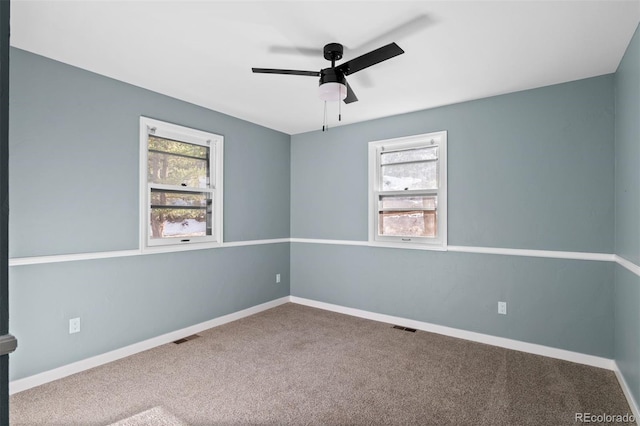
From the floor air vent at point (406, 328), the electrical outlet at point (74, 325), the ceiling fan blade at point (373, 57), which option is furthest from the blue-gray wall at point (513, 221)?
the electrical outlet at point (74, 325)

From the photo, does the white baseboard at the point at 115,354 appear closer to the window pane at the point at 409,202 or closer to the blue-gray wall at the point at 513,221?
the blue-gray wall at the point at 513,221

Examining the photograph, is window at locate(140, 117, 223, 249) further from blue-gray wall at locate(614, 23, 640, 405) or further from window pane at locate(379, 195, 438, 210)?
blue-gray wall at locate(614, 23, 640, 405)

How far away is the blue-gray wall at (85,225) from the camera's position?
251 cm

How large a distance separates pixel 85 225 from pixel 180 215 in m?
0.96

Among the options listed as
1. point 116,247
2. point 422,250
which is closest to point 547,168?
point 422,250

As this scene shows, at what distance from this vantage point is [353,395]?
2.45m

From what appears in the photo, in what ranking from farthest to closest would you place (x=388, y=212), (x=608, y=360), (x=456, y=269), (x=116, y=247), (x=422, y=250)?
(x=388, y=212) < (x=422, y=250) < (x=456, y=269) < (x=116, y=247) < (x=608, y=360)

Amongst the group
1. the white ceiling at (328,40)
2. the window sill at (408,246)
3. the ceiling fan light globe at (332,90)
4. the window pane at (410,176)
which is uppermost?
the white ceiling at (328,40)

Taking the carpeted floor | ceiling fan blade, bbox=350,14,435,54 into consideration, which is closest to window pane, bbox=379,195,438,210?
the carpeted floor

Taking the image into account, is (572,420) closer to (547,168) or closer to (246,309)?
(547,168)

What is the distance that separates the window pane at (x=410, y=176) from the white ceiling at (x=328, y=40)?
0.90 metres

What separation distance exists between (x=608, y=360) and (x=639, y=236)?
1.42 metres

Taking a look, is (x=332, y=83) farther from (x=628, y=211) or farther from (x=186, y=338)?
(x=186, y=338)

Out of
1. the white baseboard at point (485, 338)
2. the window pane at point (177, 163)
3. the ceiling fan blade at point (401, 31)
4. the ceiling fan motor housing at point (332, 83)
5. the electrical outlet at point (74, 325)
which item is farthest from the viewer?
the window pane at point (177, 163)
